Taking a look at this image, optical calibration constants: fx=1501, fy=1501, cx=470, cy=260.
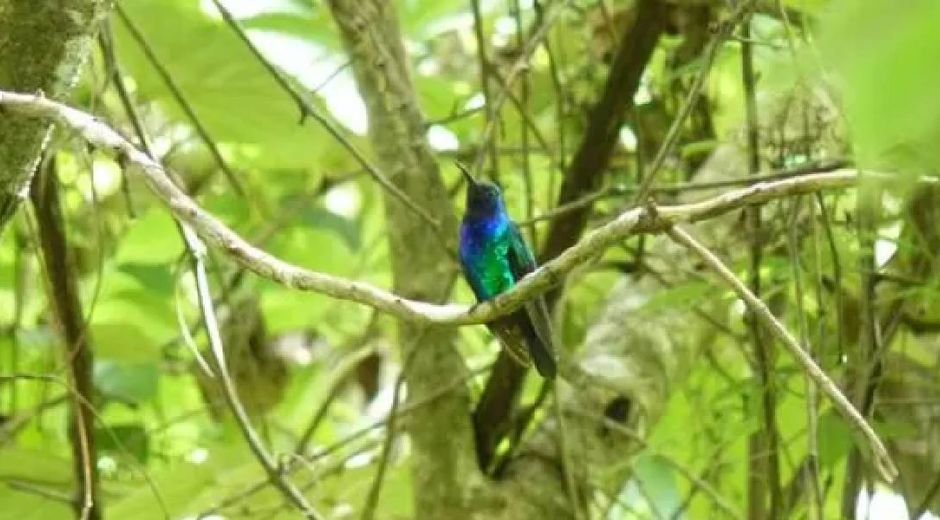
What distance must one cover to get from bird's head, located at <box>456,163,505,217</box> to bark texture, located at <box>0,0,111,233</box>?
42cm

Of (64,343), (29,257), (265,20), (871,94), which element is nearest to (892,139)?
(871,94)

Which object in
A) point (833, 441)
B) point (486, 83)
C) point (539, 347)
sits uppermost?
point (486, 83)

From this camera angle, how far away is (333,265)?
218 cm

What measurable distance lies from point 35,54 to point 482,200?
46cm

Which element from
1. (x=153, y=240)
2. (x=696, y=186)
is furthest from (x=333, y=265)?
(x=696, y=186)

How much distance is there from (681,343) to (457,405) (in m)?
0.28

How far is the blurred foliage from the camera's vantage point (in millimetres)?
1399

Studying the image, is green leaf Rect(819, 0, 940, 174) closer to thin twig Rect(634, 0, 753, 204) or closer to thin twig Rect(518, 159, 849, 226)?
thin twig Rect(634, 0, 753, 204)

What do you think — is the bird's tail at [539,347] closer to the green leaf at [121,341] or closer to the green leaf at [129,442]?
the green leaf at [129,442]

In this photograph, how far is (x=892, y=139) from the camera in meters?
0.20

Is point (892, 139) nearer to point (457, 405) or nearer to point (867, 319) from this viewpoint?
point (867, 319)

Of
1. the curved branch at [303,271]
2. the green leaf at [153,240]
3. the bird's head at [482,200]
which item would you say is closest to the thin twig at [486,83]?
the bird's head at [482,200]

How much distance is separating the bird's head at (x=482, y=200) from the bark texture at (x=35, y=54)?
424 mm

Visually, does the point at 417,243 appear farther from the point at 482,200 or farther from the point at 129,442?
the point at 129,442
